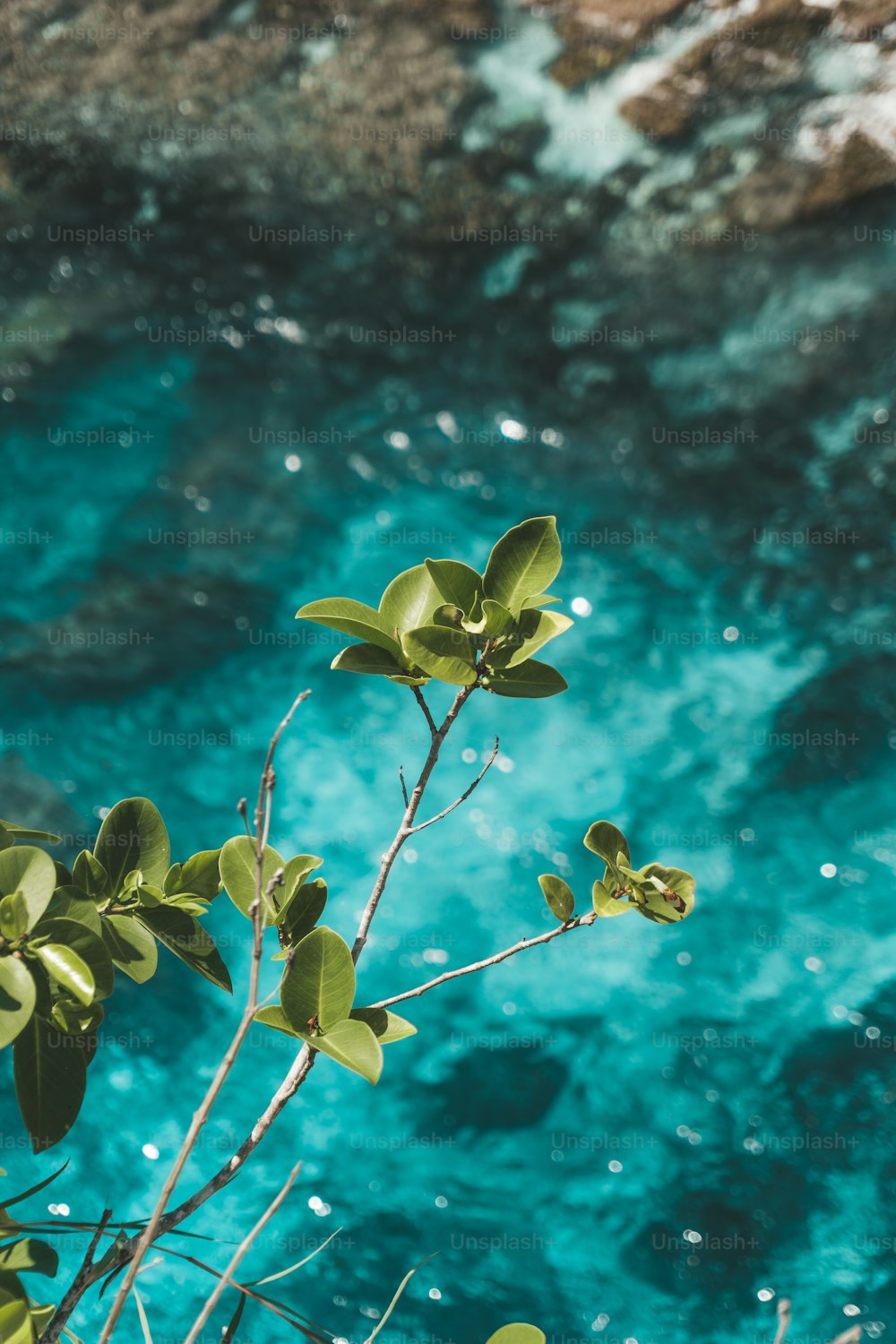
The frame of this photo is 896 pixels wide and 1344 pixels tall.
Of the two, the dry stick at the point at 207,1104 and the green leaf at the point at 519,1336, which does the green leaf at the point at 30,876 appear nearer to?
the dry stick at the point at 207,1104

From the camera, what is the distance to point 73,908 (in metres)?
0.78

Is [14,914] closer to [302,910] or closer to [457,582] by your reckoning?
[302,910]

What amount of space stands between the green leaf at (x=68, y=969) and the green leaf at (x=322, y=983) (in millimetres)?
145

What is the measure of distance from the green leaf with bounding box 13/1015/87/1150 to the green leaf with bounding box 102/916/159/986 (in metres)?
0.08

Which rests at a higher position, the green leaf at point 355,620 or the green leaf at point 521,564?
the green leaf at point 521,564

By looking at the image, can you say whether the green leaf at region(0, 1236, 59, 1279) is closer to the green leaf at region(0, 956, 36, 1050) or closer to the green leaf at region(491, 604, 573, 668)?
the green leaf at region(0, 956, 36, 1050)

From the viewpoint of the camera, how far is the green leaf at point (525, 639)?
789 millimetres

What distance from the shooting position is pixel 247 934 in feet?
7.57

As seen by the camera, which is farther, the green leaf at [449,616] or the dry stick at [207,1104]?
the green leaf at [449,616]

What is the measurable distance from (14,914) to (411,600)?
392 mm

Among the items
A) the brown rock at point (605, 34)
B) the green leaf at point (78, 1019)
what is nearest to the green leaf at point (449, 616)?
the green leaf at point (78, 1019)

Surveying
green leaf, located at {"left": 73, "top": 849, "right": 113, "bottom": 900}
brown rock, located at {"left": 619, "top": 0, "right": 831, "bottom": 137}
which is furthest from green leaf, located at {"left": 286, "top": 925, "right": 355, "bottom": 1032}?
brown rock, located at {"left": 619, "top": 0, "right": 831, "bottom": 137}

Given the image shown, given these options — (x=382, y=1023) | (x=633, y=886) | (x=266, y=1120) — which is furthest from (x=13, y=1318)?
(x=633, y=886)

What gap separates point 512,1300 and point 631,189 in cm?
312
